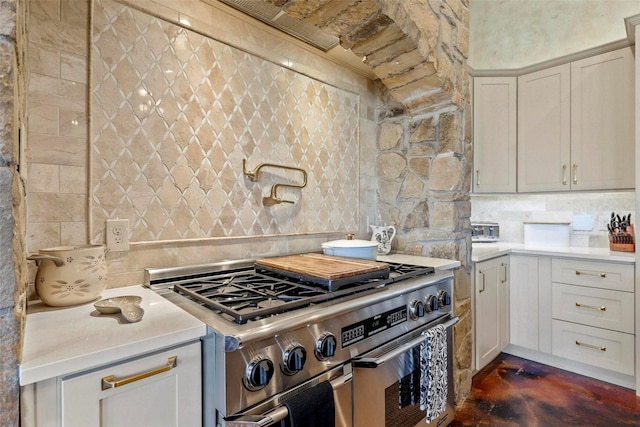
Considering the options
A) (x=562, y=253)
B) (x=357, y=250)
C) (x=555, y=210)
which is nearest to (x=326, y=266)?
(x=357, y=250)

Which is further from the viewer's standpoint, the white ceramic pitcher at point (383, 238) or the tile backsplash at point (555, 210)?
the tile backsplash at point (555, 210)

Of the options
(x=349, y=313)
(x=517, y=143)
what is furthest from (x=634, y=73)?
(x=349, y=313)

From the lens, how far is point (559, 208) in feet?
10.0

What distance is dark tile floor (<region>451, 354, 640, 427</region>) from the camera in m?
1.95

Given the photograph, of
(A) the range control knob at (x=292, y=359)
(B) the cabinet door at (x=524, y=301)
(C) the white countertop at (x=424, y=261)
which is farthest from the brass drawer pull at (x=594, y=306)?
(A) the range control knob at (x=292, y=359)

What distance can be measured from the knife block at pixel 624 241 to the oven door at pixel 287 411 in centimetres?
263

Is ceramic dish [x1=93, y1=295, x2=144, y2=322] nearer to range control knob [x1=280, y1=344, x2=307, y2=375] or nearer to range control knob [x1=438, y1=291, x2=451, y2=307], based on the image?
range control knob [x1=280, y1=344, x2=307, y2=375]

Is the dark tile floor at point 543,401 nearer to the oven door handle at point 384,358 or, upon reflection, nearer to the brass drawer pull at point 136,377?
the oven door handle at point 384,358

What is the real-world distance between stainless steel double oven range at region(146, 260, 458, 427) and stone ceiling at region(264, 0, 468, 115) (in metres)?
1.12

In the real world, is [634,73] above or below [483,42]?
below

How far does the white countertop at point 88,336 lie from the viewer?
68cm

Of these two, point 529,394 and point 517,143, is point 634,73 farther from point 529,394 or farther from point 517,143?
point 529,394

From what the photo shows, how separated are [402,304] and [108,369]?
1.09 m

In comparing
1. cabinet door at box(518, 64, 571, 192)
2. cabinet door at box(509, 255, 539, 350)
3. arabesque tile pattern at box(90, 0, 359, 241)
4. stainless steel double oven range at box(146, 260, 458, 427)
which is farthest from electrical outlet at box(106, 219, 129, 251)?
cabinet door at box(518, 64, 571, 192)
